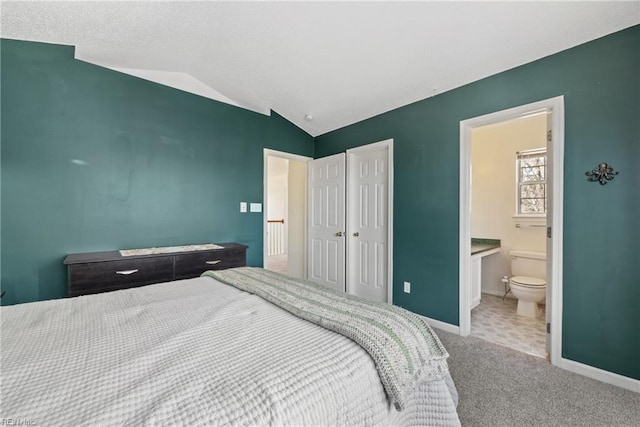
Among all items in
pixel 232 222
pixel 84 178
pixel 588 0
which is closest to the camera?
pixel 588 0

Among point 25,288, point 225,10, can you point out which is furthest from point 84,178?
point 225,10

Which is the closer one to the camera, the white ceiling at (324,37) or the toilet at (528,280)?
the white ceiling at (324,37)

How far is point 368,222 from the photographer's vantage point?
11.6 ft

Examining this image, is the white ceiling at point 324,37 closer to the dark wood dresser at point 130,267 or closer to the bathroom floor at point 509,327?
the dark wood dresser at point 130,267

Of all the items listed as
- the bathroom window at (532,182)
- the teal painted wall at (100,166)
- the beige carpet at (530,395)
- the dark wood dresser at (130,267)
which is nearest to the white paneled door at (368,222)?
the beige carpet at (530,395)

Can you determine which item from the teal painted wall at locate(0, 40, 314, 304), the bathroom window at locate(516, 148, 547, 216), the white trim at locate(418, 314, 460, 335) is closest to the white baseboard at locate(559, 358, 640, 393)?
the white trim at locate(418, 314, 460, 335)

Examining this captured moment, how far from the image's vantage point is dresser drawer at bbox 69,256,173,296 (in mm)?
2168

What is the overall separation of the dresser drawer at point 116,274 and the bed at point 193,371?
0.92 meters

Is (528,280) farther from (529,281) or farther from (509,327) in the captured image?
(509,327)

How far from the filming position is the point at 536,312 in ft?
10.4

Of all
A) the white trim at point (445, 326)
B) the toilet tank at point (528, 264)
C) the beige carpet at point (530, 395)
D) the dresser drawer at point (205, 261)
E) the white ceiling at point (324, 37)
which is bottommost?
the beige carpet at point (530, 395)

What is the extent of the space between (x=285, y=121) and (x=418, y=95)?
1888 mm

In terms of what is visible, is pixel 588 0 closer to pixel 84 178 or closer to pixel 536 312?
pixel 536 312

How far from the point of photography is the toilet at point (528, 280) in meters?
3.01
